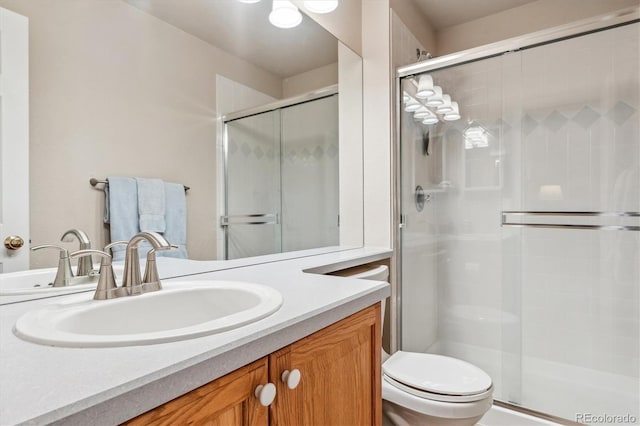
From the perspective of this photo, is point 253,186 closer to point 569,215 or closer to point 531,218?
point 531,218

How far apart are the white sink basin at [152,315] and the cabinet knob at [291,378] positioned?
0.39ft

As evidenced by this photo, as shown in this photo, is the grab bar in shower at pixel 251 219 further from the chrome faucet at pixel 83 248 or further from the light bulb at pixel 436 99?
the light bulb at pixel 436 99

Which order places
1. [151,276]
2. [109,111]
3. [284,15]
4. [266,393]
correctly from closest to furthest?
1. [266,393]
2. [151,276]
3. [109,111]
4. [284,15]

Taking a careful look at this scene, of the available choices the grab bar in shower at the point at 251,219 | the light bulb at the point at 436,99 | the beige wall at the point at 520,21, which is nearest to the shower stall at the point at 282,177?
the grab bar in shower at the point at 251,219

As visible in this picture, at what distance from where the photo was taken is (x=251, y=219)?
143 cm

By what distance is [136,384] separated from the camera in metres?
0.45

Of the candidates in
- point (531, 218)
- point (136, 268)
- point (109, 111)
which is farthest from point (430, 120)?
point (136, 268)

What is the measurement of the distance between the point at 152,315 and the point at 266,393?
38 centimetres

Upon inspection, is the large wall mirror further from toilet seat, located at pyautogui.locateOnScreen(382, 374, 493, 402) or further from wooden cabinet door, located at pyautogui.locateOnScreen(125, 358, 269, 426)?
toilet seat, located at pyautogui.locateOnScreen(382, 374, 493, 402)

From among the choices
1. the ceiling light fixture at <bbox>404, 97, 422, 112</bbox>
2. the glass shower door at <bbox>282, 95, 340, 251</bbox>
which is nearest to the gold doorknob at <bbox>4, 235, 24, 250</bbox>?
the glass shower door at <bbox>282, 95, 340, 251</bbox>

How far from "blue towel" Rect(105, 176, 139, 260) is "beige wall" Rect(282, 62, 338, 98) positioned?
0.83 m

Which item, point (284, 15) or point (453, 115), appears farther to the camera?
point (453, 115)

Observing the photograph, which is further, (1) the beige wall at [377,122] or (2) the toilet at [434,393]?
(1) the beige wall at [377,122]

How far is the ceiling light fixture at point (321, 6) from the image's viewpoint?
5.59 ft
